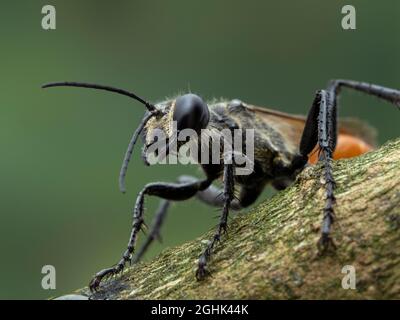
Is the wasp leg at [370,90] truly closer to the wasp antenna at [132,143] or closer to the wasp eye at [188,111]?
the wasp eye at [188,111]

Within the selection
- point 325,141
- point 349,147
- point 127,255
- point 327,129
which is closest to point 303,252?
point 325,141

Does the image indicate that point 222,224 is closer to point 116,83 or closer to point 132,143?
point 132,143

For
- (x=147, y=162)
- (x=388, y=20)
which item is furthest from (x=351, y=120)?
(x=388, y=20)

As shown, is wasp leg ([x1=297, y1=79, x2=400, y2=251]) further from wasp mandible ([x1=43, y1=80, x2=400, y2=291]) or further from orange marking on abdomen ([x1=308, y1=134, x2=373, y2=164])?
orange marking on abdomen ([x1=308, y1=134, x2=373, y2=164])

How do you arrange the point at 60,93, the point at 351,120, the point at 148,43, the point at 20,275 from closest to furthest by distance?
the point at 351,120
the point at 20,275
the point at 60,93
the point at 148,43

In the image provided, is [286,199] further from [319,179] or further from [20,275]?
[20,275]

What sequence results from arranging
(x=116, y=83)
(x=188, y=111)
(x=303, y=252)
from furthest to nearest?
(x=116, y=83)
(x=188, y=111)
(x=303, y=252)

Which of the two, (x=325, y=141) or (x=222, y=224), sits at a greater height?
(x=325, y=141)
